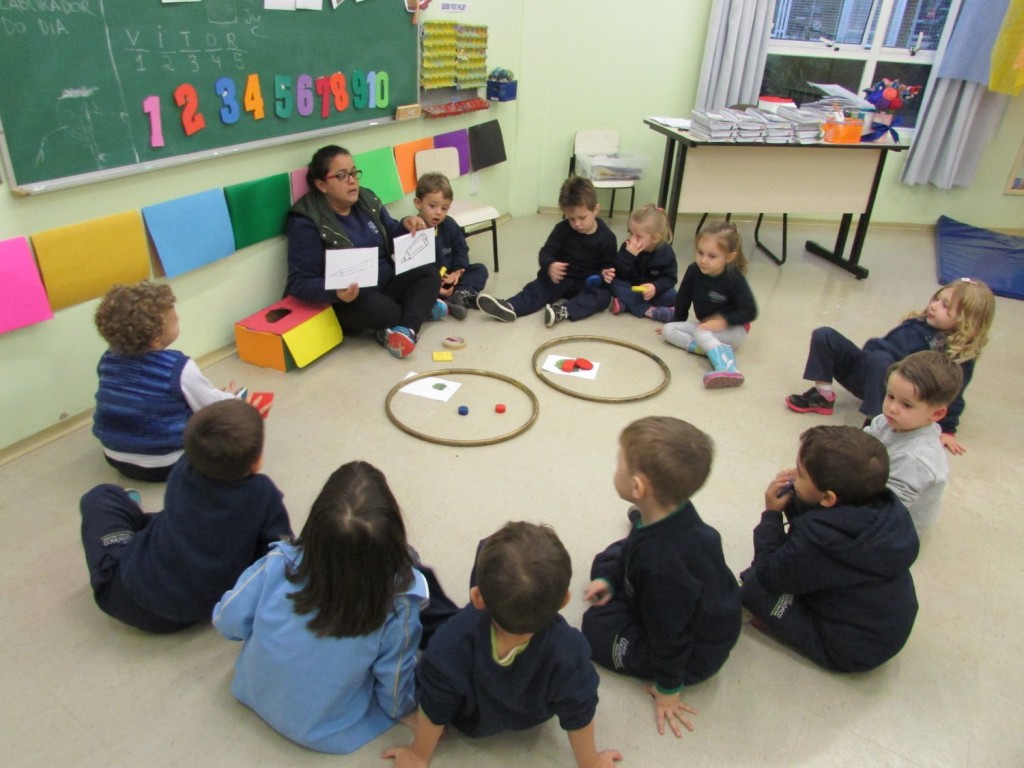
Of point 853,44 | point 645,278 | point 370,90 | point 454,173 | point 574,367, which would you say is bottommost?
point 574,367

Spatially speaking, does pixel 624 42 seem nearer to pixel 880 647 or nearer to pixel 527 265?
pixel 527 265

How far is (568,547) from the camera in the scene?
6.91 ft

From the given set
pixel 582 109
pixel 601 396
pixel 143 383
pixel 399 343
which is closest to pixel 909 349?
pixel 601 396

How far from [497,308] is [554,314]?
0.30 meters

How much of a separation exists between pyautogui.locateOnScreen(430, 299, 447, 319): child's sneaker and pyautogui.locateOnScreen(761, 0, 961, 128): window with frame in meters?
3.33

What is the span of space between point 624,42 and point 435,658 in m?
4.83

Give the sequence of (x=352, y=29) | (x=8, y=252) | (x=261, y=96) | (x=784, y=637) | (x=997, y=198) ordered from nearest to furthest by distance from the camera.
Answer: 1. (x=784, y=637)
2. (x=8, y=252)
3. (x=261, y=96)
4. (x=352, y=29)
5. (x=997, y=198)

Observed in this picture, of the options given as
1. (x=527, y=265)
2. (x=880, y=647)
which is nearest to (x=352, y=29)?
(x=527, y=265)

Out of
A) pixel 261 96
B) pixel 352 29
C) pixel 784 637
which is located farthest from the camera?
pixel 352 29

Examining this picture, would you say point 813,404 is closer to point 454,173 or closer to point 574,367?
point 574,367

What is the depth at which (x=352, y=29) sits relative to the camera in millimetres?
3270

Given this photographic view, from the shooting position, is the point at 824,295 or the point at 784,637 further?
the point at 824,295

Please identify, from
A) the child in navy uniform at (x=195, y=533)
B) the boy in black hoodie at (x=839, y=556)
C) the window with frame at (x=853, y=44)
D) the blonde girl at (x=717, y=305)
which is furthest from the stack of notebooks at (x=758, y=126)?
the child in navy uniform at (x=195, y=533)

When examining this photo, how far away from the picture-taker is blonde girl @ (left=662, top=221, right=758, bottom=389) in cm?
→ 318
